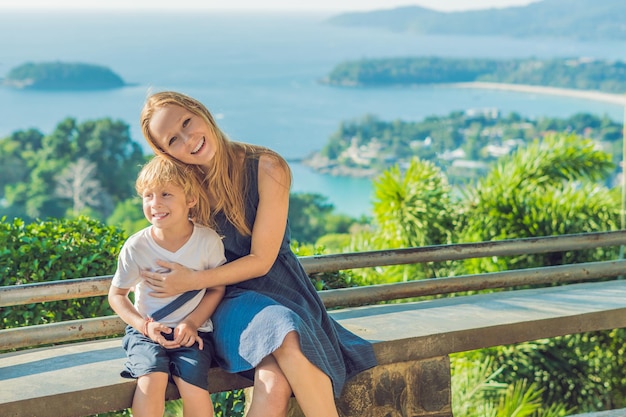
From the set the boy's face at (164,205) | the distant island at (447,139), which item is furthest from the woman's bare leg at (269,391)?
the distant island at (447,139)

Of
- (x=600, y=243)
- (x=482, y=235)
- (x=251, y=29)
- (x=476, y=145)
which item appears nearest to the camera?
(x=600, y=243)

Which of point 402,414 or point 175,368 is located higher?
point 175,368

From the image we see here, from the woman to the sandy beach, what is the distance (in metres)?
39.0

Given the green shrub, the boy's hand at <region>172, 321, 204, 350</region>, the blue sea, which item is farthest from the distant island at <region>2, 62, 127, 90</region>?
the boy's hand at <region>172, 321, 204, 350</region>

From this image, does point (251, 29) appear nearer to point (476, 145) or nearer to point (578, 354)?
point (476, 145)

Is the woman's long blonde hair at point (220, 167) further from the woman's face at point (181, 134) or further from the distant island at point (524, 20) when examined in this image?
the distant island at point (524, 20)

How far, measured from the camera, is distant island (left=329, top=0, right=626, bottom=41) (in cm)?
4391

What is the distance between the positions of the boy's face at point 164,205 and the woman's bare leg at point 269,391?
0.46 m

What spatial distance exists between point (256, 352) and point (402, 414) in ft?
2.17

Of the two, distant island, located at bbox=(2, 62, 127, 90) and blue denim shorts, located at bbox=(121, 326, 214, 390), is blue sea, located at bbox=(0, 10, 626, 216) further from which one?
blue denim shorts, located at bbox=(121, 326, 214, 390)

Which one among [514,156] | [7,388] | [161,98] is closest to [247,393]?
[7,388]

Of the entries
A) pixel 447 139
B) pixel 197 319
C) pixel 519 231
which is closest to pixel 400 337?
pixel 197 319

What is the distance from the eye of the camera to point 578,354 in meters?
5.70

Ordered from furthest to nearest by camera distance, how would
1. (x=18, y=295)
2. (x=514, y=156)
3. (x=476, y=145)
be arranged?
(x=476, y=145), (x=514, y=156), (x=18, y=295)
